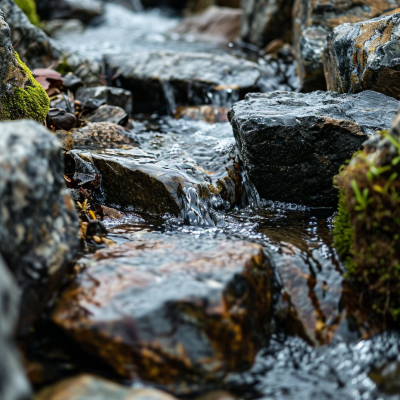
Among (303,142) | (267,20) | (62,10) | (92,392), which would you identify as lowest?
(92,392)

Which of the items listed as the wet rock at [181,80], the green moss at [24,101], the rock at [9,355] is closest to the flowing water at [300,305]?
the green moss at [24,101]

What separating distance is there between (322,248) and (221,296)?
1288mm

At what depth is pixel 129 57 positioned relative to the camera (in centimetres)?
960

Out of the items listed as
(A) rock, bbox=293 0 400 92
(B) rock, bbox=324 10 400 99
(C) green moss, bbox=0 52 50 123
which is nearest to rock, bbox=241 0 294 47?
(A) rock, bbox=293 0 400 92

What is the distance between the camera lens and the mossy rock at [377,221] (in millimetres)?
3078

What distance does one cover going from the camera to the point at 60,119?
20.8ft

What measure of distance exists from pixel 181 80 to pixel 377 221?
6140 millimetres

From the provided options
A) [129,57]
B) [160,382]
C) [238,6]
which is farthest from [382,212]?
[238,6]

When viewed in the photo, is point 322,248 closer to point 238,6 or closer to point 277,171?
point 277,171

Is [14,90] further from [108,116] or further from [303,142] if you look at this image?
[303,142]

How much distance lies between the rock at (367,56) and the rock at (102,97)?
137 inches

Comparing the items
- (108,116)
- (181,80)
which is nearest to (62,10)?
(181,80)

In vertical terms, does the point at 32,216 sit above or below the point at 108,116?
above

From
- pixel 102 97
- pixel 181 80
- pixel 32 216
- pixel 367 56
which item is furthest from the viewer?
pixel 181 80
